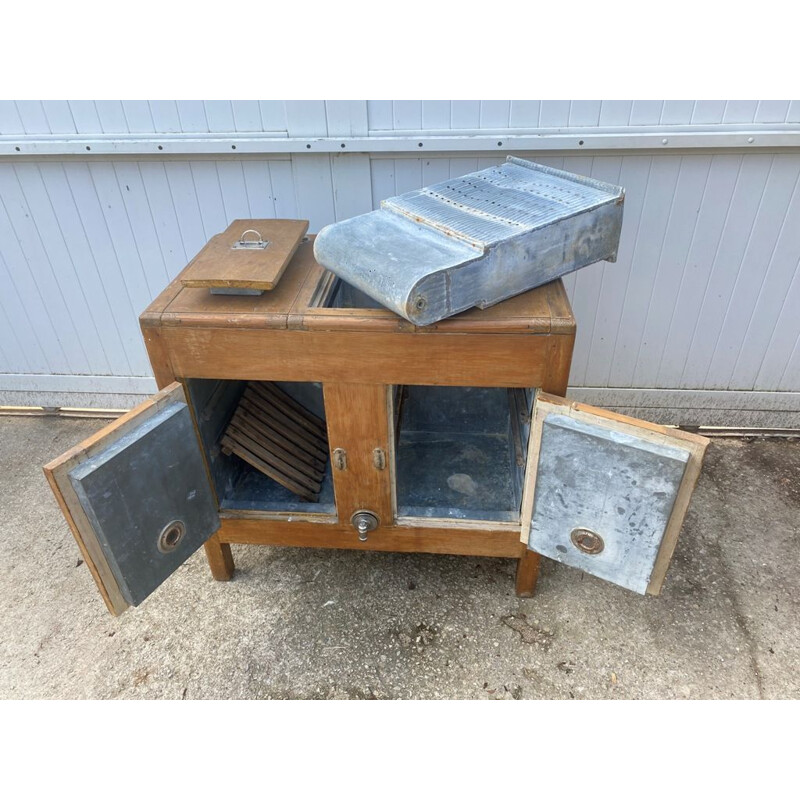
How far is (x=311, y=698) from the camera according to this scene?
1.92 metres

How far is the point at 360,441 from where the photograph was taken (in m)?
1.86

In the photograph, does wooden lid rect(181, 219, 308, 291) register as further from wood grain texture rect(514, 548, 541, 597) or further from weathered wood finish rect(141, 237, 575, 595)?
wood grain texture rect(514, 548, 541, 597)

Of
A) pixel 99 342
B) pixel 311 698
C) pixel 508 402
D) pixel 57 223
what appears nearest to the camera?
pixel 311 698

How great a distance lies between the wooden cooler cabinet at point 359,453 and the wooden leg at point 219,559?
11 centimetres

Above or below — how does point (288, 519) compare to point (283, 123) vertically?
below

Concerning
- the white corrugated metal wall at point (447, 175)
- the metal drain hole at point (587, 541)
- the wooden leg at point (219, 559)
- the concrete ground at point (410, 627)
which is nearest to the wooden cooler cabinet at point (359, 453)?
the metal drain hole at point (587, 541)

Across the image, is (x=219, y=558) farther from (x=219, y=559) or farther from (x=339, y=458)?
(x=339, y=458)

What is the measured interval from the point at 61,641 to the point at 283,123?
6.67 ft

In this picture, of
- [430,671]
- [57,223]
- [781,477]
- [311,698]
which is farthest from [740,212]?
[57,223]

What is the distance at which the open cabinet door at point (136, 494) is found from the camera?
150 cm

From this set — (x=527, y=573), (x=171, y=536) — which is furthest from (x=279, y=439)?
(x=527, y=573)

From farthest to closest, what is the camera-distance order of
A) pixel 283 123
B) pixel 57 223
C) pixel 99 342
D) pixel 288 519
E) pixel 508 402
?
pixel 99 342
pixel 57 223
pixel 508 402
pixel 283 123
pixel 288 519

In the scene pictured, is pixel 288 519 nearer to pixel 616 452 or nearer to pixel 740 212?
pixel 616 452

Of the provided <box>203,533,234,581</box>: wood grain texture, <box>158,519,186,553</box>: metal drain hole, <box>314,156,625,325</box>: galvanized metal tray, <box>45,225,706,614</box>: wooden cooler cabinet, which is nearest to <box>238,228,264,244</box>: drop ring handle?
<box>45,225,706,614</box>: wooden cooler cabinet
